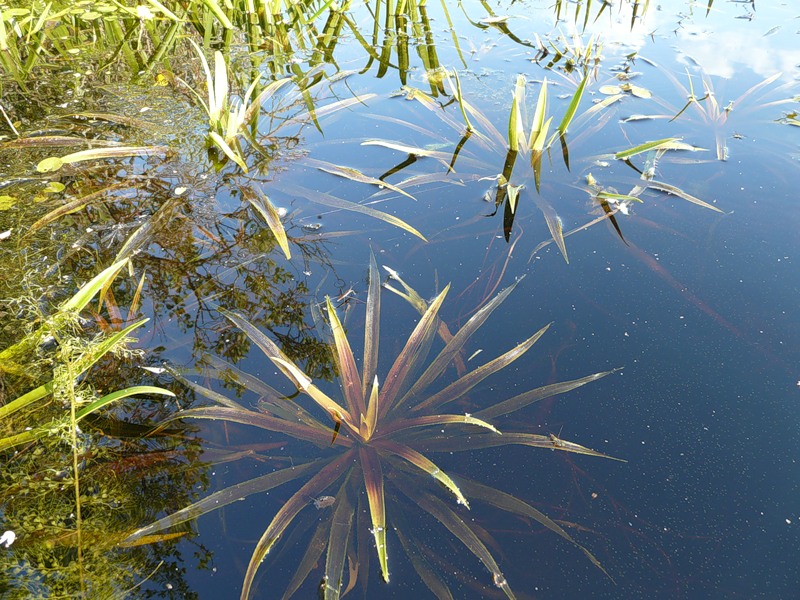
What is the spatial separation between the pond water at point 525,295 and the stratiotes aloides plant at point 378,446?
12mm

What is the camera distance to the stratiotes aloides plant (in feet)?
3.64

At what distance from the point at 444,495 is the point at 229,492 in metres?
0.45

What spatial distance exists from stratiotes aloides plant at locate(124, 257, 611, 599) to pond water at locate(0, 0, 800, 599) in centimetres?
1

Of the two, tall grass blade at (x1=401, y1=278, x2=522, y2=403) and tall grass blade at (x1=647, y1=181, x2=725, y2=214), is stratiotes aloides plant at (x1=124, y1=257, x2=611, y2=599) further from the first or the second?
tall grass blade at (x1=647, y1=181, x2=725, y2=214)

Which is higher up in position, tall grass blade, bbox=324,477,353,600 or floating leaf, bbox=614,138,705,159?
floating leaf, bbox=614,138,705,159

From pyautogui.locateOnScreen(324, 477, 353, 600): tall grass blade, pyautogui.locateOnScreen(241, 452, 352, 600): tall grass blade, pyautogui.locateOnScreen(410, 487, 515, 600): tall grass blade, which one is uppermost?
pyautogui.locateOnScreen(241, 452, 352, 600): tall grass blade

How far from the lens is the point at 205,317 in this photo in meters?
1.56

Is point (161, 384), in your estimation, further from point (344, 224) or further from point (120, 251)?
point (344, 224)

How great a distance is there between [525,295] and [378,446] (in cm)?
64

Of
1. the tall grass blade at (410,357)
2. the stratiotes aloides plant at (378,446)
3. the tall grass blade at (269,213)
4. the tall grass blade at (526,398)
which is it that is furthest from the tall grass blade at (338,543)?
the tall grass blade at (269,213)

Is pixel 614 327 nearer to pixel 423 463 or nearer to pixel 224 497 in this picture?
pixel 423 463

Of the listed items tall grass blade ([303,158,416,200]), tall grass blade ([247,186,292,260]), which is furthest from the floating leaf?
tall grass blade ([247,186,292,260])

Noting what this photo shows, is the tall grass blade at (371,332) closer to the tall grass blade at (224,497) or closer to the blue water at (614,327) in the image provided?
the blue water at (614,327)

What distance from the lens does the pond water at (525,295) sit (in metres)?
1.12
